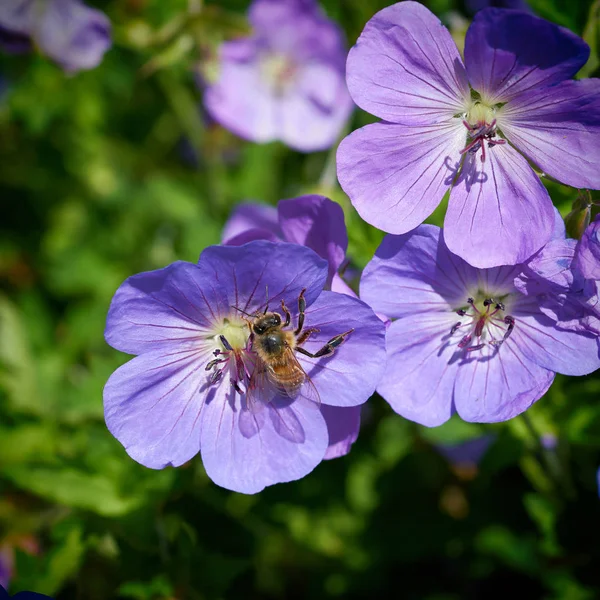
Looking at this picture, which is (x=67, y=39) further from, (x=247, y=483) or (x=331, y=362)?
(x=247, y=483)

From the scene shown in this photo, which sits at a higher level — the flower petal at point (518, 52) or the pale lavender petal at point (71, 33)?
the pale lavender petal at point (71, 33)

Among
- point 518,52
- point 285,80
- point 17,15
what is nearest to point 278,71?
point 285,80

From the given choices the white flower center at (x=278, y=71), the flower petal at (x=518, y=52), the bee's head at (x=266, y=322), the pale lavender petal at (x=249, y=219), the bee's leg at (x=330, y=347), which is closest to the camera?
the flower petal at (x=518, y=52)

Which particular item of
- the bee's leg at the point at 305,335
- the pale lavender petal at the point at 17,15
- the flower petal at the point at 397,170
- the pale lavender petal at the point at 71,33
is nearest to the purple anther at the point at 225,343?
the bee's leg at the point at 305,335

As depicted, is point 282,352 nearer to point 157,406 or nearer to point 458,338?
point 157,406

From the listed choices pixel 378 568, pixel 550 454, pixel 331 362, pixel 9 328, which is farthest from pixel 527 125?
pixel 9 328

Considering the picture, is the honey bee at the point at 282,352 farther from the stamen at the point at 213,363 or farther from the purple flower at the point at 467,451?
the purple flower at the point at 467,451

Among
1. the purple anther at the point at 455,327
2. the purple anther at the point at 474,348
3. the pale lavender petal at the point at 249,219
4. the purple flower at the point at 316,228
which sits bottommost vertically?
the purple anther at the point at 474,348

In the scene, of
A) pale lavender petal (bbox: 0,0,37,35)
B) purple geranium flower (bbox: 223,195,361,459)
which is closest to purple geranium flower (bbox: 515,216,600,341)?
purple geranium flower (bbox: 223,195,361,459)
